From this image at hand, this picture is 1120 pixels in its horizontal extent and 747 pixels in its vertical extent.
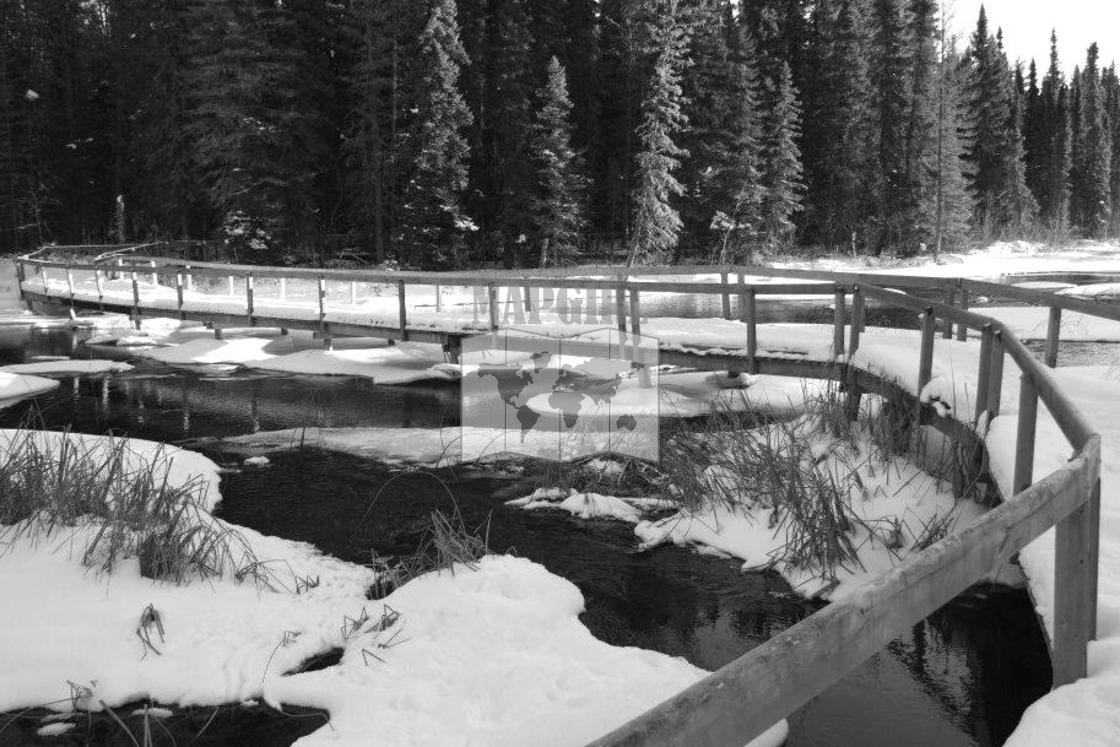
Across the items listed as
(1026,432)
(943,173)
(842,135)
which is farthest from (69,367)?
(943,173)

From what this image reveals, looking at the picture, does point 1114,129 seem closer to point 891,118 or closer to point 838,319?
Answer: point 891,118

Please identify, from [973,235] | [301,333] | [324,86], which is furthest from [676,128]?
[973,235]

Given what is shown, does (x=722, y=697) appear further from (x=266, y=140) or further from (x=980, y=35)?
(x=980, y=35)

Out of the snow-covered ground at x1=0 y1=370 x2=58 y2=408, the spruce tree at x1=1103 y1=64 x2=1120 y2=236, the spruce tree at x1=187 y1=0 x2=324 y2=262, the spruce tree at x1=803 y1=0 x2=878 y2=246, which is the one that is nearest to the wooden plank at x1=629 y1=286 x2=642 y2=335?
the snow-covered ground at x1=0 y1=370 x2=58 y2=408

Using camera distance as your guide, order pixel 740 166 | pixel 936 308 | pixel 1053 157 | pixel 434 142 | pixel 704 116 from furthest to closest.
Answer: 1. pixel 1053 157
2. pixel 704 116
3. pixel 740 166
4. pixel 434 142
5. pixel 936 308

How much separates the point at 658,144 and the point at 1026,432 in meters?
33.9

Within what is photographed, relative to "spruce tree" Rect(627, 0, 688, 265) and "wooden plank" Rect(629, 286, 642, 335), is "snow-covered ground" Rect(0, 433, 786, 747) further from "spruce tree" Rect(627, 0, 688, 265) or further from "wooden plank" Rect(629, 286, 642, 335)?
"spruce tree" Rect(627, 0, 688, 265)

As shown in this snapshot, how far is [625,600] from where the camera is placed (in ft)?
18.7

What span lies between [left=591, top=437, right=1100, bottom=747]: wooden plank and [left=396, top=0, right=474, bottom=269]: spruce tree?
32.1 m

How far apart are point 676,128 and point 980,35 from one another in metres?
40.8

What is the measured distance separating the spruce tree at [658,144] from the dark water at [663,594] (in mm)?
26780

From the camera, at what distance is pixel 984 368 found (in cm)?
588

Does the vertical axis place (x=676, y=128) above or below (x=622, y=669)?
above

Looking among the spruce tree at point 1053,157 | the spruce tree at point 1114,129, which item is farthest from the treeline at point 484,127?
the spruce tree at point 1114,129
